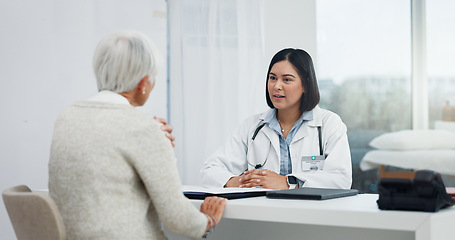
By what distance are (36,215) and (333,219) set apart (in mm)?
Result: 732

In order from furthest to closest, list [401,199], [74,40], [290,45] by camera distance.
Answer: [290,45] < [74,40] < [401,199]

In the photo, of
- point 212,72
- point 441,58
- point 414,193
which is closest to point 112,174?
point 414,193

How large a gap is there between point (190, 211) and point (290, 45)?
2.75 m

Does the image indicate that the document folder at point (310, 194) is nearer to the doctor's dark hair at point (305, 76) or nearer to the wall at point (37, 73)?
the doctor's dark hair at point (305, 76)

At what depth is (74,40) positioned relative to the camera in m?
3.01

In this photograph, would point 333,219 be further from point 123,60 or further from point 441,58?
point 441,58

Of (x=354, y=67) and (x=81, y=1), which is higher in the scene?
(x=81, y=1)

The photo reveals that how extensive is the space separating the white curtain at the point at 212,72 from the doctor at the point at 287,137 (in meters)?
1.08

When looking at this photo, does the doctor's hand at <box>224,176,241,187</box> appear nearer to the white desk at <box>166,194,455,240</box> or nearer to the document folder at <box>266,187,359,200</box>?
the white desk at <box>166,194,455,240</box>

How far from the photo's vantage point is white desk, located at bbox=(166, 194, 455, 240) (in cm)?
119

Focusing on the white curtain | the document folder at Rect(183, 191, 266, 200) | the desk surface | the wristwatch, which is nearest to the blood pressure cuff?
the desk surface

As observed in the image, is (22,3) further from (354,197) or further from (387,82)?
(387,82)

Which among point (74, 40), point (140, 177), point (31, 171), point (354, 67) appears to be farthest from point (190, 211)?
point (354, 67)

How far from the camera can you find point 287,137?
249cm
